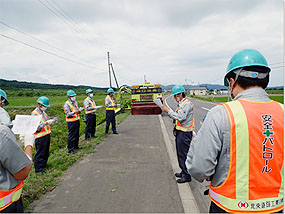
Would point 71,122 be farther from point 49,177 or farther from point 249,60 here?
point 249,60

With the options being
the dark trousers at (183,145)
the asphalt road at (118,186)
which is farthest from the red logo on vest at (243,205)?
the dark trousers at (183,145)

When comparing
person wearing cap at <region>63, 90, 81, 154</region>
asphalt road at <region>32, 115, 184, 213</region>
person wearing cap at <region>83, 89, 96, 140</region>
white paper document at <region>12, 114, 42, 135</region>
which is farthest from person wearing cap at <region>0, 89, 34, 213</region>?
person wearing cap at <region>83, 89, 96, 140</region>

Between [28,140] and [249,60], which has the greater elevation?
[249,60]

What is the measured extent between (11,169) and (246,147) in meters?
1.97

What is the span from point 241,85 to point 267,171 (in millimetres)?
673

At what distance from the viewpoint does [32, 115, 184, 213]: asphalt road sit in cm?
296

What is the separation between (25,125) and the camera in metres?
2.27

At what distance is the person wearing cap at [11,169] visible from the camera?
5.07 ft

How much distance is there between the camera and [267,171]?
1.33m

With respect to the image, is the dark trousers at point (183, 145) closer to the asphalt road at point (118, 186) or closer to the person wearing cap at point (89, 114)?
the asphalt road at point (118, 186)

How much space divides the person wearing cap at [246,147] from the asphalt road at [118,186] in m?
1.76

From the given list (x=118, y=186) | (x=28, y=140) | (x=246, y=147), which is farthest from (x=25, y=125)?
(x=246, y=147)

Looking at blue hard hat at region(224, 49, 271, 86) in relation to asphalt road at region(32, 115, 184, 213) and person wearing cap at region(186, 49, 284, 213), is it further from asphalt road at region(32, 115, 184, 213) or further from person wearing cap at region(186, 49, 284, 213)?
asphalt road at region(32, 115, 184, 213)

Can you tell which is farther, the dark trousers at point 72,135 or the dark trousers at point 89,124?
the dark trousers at point 89,124
